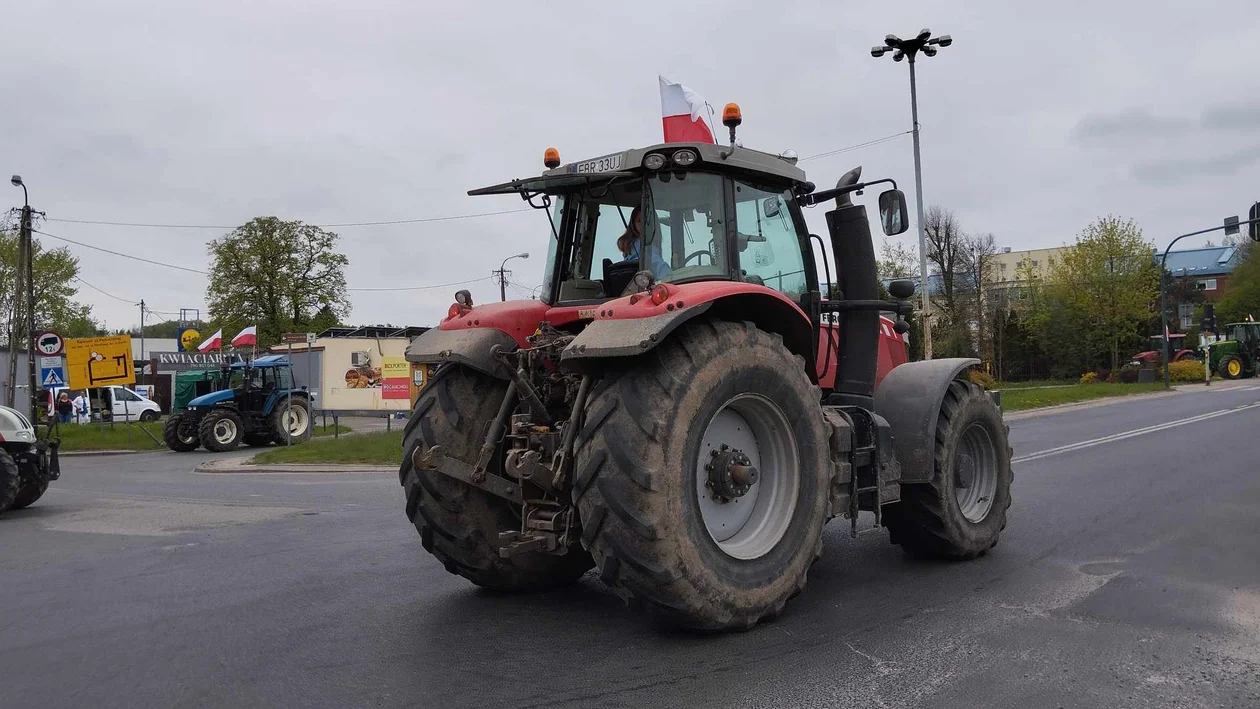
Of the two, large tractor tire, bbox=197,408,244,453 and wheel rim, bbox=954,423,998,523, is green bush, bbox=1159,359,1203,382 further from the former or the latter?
wheel rim, bbox=954,423,998,523

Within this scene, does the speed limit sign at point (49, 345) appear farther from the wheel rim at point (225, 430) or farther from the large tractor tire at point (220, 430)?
the wheel rim at point (225, 430)

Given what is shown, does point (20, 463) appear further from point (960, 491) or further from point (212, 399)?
point (212, 399)

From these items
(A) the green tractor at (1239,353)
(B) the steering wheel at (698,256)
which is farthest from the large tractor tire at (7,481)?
(A) the green tractor at (1239,353)

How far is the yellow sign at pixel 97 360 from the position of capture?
23719 mm

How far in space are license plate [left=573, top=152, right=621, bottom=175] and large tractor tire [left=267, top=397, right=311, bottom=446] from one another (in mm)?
21693

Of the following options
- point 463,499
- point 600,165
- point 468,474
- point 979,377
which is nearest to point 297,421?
point 979,377

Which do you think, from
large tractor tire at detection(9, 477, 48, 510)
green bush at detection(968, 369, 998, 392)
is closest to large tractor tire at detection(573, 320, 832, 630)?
green bush at detection(968, 369, 998, 392)

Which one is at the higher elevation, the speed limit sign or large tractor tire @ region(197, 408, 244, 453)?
the speed limit sign

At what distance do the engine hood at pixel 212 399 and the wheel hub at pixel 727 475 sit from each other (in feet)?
79.5

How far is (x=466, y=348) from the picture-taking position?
5.27m

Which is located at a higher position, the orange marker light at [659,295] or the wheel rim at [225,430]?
the orange marker light at [659,295]

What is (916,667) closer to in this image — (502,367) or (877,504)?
(877,504)

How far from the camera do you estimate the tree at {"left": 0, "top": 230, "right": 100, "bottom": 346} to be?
2116 inches

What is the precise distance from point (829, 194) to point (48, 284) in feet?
200
